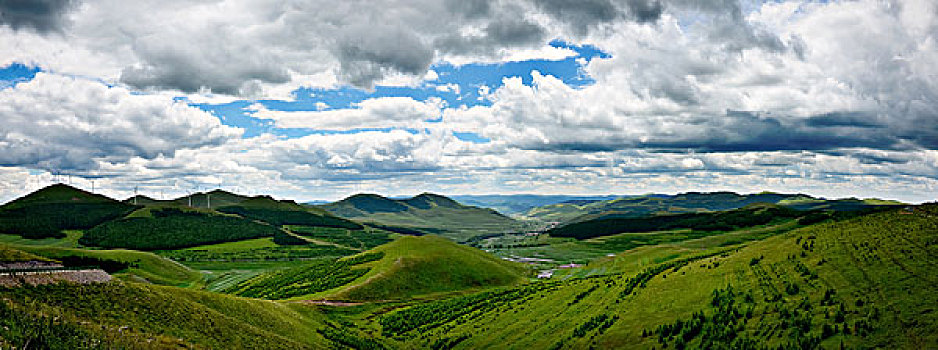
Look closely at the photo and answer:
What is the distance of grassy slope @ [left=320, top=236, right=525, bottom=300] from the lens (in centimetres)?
11638

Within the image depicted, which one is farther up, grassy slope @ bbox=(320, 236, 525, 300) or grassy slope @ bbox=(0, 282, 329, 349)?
grassy slope @ bbox=(0, 282, 329, 349)

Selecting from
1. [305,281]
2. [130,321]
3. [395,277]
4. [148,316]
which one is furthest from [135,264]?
[130,321]

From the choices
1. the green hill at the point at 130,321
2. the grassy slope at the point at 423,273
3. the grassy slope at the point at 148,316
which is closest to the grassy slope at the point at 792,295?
the grassy slope at the point at 148,316

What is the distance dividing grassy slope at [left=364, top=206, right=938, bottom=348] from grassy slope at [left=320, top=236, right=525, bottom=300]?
5520cm

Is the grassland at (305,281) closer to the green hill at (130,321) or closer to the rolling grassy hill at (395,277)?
the rolling grassy hill at (395,277)

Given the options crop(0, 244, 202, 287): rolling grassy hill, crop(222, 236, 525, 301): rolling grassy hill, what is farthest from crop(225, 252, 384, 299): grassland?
crop(0, 244, 202, 287): rolling grassy hill

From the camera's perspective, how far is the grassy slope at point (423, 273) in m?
116

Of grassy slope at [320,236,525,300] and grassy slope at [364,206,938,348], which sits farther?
grassy slope at [320,236,525,300]

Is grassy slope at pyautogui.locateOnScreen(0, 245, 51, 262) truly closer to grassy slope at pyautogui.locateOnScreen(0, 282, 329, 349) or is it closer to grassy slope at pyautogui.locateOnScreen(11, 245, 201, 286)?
grassy slope at pyautogui.locateOnScreen(0, 282, 329, 349)

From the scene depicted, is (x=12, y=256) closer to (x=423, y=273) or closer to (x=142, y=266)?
(x=423, y=273)

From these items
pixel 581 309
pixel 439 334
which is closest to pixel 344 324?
pixel 439 334

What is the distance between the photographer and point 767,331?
3069 cm

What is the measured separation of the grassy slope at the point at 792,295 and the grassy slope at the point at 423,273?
5520cm

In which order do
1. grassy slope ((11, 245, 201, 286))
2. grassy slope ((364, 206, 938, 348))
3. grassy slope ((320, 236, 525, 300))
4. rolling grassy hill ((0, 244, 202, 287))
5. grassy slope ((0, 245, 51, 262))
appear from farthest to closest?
grassy slope ((11, 245, 201, 286))
rolling grassy hill ((0, 244, 202, 287))
grassy slope ((320, 236, 525, 300))
grassy slope ((0, 245, 51, 262))
grassy slope ((364, 206, 938, 348))
